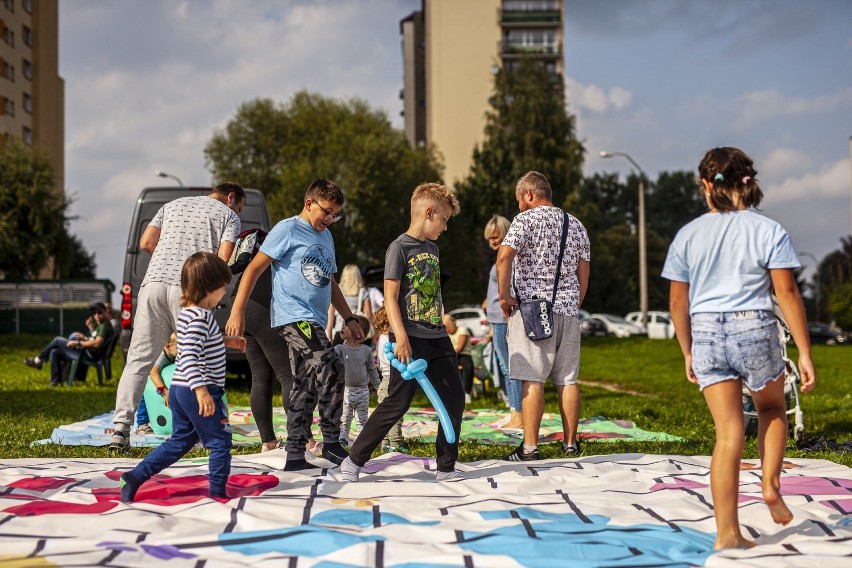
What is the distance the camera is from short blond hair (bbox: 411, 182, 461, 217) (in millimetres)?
6051

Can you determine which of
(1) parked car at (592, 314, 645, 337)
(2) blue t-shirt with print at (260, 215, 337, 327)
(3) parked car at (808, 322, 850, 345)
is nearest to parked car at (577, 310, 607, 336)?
(1) parked car at (592, 314, 645, 337)

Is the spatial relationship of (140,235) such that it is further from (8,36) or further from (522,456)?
(8,36)

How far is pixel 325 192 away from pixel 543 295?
71.9 inches

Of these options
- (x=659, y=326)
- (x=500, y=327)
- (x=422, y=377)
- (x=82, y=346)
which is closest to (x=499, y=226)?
(x=500, y=327)

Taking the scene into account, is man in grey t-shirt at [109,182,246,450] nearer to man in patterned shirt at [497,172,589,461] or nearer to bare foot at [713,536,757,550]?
man in patterned shirt at [497,172,589,461]

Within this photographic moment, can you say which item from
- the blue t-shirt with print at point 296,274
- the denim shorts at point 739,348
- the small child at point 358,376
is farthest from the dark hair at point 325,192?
the denim shorts at point 739,348

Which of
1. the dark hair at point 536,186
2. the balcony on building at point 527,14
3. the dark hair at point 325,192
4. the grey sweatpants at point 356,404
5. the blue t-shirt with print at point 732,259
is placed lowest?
the grey sweatpants at point 356,404

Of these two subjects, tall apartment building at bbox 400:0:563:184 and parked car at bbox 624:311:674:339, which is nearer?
parked car at bbox 624:311:674:339

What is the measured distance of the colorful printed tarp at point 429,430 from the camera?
813 cm

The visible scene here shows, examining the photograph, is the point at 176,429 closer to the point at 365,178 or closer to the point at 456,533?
the point at 456,533

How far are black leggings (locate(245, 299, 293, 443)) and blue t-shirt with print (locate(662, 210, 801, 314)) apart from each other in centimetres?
333

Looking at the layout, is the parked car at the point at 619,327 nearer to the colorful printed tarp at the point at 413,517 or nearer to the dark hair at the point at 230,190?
the dark hair at the point at 230,190

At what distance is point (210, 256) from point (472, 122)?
60.2 metres

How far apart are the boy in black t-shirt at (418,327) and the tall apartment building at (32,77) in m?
48.3
